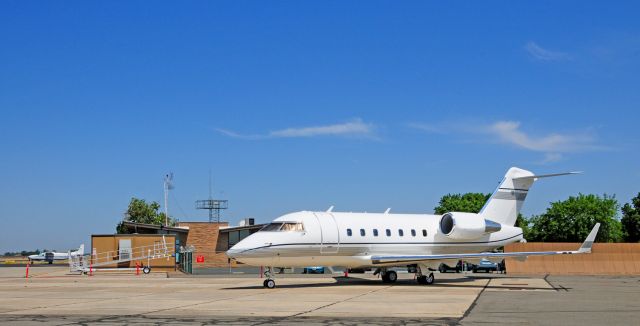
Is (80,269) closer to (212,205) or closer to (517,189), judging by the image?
(517,189)

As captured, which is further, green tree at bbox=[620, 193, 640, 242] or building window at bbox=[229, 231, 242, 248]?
green tree at bbox=[620, 193, 640, 242]

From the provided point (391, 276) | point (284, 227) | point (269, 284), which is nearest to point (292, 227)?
point (284, 227)

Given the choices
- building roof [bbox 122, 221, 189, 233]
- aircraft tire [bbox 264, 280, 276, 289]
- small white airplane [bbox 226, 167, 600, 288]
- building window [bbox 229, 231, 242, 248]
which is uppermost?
building roof [bbox 122, 221, 189, 233]

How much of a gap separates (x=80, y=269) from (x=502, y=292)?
29592 millimetres

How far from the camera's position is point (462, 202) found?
9956 cm

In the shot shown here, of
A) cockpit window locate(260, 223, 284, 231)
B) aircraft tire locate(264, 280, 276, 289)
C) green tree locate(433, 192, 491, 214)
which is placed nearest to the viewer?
aircraft tire locate(264, 280, 276, 289)

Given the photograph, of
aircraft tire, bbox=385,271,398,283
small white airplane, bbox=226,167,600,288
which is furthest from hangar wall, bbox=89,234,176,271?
small white airplane, bbox=226,167,600,288

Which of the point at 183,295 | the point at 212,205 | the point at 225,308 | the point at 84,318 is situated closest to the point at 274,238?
the point at 183,295

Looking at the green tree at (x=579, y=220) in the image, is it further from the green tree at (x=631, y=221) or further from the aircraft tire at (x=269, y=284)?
the aircraft tire at (x=269, y=284)

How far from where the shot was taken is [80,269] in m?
43.0

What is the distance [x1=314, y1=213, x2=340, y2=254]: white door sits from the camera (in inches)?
1065

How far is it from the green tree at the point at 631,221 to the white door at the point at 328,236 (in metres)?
73.1

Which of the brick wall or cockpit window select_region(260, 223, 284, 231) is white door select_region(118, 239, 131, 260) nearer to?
the brick wall

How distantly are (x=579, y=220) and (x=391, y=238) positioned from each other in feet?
194
